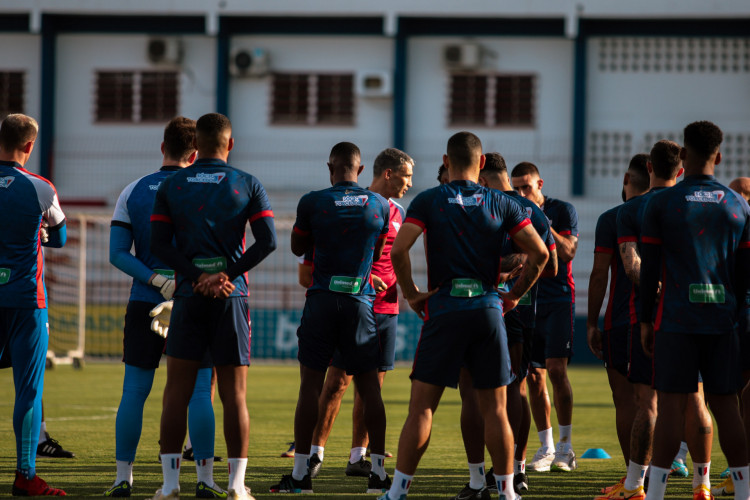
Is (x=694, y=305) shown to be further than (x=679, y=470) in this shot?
No

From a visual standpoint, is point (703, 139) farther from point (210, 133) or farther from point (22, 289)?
point (22, 289)

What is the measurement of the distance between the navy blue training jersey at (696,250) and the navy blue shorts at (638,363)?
747 millimetres

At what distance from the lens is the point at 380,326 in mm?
7484

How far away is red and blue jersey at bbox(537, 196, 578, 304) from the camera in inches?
310

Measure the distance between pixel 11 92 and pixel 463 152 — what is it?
24152 millimetres

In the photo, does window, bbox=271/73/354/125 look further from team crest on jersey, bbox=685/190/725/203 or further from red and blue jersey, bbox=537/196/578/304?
team crest on jersey, bbox=685/190/725/203

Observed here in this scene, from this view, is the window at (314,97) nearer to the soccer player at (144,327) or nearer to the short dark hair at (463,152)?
the soccer player at (144,327)

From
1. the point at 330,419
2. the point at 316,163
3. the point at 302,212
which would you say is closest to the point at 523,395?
the point at 330,419

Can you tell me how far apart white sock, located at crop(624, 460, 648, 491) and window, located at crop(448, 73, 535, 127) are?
69.0ft

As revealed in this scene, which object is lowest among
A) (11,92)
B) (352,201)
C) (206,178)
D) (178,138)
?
(352,201)

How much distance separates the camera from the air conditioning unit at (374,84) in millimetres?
26656

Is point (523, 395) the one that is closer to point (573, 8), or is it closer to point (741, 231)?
point (741, 231)

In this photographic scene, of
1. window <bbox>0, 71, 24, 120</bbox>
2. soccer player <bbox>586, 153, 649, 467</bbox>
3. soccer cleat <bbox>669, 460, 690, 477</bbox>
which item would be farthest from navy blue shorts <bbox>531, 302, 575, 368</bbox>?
window <bbox>0, 71, 24, 120</bbox>

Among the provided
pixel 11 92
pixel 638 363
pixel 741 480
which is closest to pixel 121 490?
pixel 638 363
